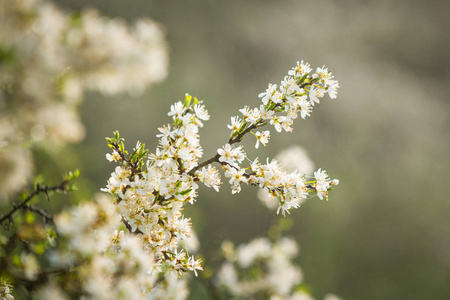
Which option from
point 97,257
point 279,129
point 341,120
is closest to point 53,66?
point 97,257

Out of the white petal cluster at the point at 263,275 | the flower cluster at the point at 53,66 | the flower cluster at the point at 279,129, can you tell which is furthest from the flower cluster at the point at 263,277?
the flower cluster at the point at 53,66

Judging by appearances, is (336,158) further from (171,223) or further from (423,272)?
(171,223)

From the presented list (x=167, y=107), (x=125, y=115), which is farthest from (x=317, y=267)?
(x=125, y=115)

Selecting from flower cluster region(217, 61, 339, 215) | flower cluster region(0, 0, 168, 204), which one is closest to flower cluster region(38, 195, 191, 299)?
flower cluster region(0, 0, 168, 204)

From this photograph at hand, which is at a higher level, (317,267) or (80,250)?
(317,267)

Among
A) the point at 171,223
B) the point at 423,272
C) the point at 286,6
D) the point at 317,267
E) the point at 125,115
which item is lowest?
the point at 171,223

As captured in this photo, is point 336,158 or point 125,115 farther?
point 336,158

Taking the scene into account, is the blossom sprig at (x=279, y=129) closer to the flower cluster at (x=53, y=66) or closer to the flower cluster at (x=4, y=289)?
the flower cluster at (x=53, y=66)
